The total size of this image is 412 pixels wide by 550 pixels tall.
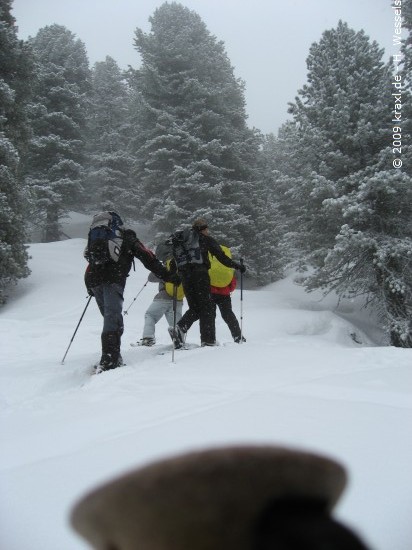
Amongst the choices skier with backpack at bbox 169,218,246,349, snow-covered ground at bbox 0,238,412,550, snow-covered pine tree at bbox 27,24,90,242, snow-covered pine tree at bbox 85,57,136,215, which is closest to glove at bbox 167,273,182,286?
skier with backpack at bbox 169,218,246,349

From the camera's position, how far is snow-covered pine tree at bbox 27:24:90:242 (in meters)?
21.0

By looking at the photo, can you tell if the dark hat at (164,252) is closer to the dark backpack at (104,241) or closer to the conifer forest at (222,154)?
the dark backpack at (104,241)

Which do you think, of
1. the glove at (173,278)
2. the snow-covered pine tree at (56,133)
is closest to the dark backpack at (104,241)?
the glove at (173,278)

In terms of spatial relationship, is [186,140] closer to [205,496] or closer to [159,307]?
[159,307]

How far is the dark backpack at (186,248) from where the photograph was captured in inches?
207

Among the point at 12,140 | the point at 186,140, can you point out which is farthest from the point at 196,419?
the point at 186,140

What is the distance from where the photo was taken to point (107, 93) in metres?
26.5

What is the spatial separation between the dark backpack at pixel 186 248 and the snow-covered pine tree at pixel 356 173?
17.5 ft

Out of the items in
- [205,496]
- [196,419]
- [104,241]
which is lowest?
[196,419]

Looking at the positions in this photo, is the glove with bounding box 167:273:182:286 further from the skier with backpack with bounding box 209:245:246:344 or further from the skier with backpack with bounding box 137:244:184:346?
the skier with backpack with bounding box 209:245:246:344

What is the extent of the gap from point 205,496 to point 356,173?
420 inches

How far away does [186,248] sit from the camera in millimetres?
5309

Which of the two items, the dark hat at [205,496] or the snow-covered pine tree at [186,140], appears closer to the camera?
the dark hat at [205,496]

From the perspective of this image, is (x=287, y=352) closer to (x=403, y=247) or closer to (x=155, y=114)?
(x=403, y=247)
